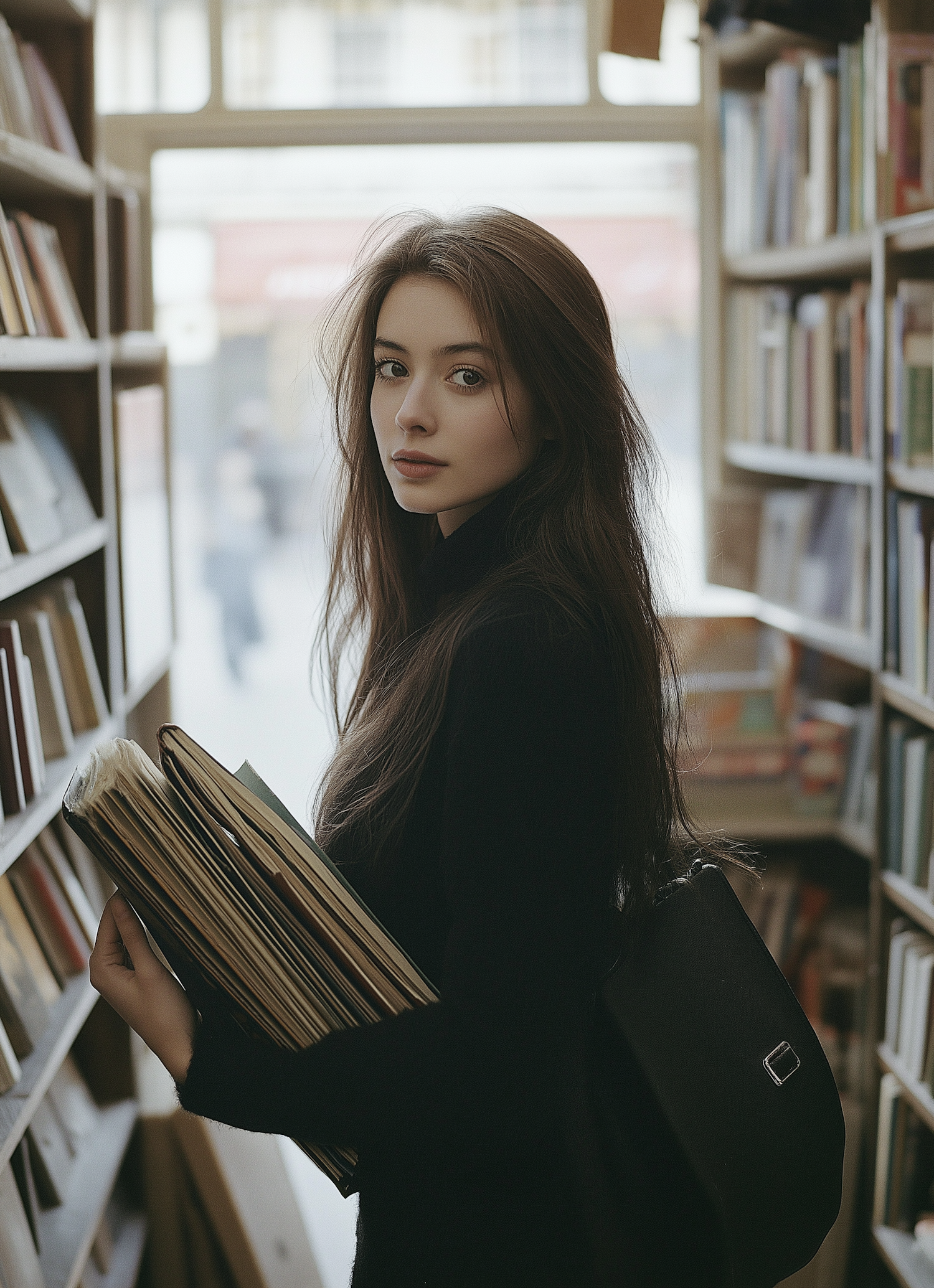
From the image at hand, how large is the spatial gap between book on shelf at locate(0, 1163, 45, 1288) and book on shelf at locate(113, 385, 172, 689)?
893mm

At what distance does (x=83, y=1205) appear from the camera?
167 cm

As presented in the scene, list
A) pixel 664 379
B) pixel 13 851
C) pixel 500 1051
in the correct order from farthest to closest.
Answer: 1. pixel 664 379
2. pixel 13 851
3. pixel 500 1051

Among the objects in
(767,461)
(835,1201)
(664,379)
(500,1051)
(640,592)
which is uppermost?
(664,379)

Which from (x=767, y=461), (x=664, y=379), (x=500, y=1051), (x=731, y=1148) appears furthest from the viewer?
(x=664, y=379)

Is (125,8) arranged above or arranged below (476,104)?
above

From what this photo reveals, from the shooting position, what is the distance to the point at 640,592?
3.29ft

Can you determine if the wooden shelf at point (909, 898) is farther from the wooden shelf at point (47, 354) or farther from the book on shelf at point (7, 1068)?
the wooden shelf at point (47, 354)

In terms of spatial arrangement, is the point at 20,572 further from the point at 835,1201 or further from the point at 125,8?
the point at 125,8

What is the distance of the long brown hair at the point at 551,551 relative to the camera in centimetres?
92

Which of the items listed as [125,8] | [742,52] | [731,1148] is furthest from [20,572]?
[742,52]

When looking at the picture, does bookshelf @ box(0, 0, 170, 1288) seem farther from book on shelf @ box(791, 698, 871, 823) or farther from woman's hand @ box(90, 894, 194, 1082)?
book on shelf @ box(791, 698, 871, 823)

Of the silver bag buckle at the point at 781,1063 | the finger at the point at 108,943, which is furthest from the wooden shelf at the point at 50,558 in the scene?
the silver bag buckle at the point at 781,1063

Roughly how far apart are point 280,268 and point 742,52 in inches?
51.8

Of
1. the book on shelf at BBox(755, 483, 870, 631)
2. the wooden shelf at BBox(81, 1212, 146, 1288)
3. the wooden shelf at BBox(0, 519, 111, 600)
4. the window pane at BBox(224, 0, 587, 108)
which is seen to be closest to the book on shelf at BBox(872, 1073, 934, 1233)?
the book on shelf at BBox(755, 483, 870, 631)
